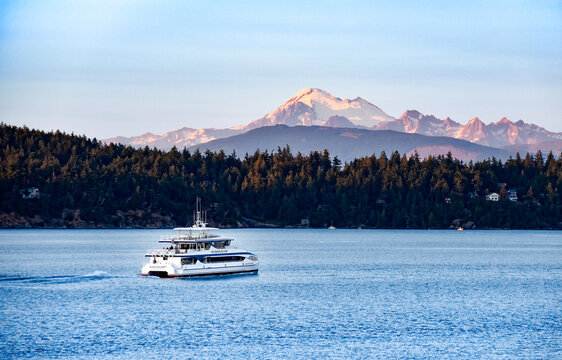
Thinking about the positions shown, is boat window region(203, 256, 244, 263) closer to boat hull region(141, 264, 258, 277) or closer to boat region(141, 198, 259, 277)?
boat region(141, 198, 259, 277)

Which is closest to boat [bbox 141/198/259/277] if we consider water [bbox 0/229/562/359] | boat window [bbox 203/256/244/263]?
boat window [bbox 203/256/244/263]

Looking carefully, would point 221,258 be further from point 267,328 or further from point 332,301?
point 267,328

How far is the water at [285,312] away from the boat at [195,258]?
1.91m

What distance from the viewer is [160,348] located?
7050 cm

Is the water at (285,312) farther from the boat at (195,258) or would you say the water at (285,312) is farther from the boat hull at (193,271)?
the boat at (195,258)

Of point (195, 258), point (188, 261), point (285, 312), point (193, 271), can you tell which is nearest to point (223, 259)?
point (195, 258)

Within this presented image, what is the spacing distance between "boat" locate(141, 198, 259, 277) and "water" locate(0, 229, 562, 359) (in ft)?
6.26

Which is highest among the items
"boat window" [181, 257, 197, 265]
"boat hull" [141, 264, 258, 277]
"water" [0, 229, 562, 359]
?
"boat window" [181, 257, 197, 265]

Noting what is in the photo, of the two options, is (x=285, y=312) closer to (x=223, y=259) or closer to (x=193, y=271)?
(x=193, y=271)

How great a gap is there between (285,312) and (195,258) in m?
31.2

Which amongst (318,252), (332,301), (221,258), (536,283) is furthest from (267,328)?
(318,252)

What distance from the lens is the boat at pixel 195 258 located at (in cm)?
11588

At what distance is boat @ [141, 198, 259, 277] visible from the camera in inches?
4562

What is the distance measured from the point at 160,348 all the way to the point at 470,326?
1186 inches
